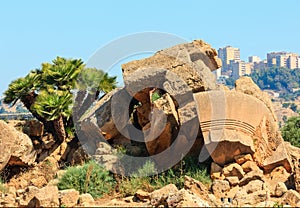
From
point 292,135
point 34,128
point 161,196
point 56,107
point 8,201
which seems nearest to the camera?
point 161,196

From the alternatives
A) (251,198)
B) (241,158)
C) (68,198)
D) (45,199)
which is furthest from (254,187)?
(45,199)

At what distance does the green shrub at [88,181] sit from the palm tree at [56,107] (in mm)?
3063

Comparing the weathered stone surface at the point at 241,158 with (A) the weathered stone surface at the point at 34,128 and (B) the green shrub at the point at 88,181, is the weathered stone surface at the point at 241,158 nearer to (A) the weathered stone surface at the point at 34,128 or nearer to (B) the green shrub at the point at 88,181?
(B) the green shrub at the point at 88,181

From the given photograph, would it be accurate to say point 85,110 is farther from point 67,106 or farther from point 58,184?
point 58,184

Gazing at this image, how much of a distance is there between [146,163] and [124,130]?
1699 millimetres

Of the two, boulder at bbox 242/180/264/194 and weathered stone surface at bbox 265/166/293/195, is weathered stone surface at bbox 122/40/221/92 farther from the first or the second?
boulder at bbox 242/180/264/194

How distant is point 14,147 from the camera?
16500 millimetres

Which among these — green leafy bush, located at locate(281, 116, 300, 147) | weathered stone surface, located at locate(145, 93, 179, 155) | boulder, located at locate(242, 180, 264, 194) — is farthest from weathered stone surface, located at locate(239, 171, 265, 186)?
green leafy bush, located at locate(281, 116, 300, 147)

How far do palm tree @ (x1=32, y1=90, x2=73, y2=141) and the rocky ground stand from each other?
72cm

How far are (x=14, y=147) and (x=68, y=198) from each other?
491 cm

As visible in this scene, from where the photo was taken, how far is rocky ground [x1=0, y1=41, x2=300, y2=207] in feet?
44.8

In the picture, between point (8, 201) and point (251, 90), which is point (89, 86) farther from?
point (8, 201)

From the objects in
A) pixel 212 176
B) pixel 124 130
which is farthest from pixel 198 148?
pixel 124 130

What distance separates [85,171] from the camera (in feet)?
48.1
